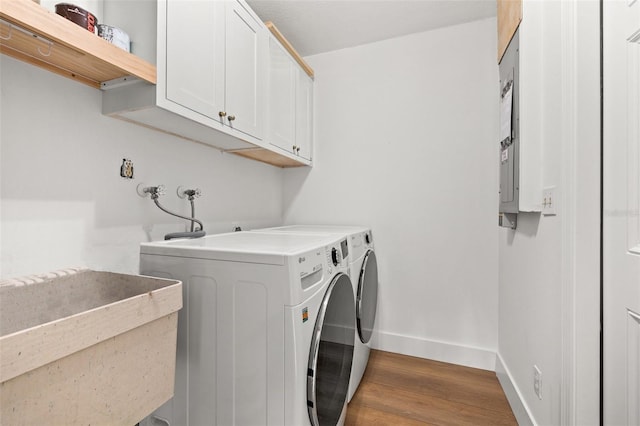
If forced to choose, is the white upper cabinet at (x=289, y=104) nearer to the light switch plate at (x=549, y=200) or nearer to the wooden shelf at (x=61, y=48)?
the wooden shelf at (x=61, y=48)

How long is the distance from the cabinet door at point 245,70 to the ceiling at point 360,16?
35 cm

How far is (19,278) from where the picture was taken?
0.92m

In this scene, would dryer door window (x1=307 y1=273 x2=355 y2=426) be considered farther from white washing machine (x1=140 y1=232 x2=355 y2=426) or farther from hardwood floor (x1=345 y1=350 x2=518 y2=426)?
hardwood floor (x1=345 y1=350 x2=518 y2=426)

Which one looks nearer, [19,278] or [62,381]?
[62,381]

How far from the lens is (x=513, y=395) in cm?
153

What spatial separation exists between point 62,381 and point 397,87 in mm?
2428

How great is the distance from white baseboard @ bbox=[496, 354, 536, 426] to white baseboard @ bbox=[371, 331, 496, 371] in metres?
0.10

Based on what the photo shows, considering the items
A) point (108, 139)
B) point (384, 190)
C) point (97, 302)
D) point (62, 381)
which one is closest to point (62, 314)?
point (97, 302)

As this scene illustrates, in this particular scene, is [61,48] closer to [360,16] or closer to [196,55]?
[196,55]

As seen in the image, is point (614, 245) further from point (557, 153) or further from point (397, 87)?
point (397, 87)

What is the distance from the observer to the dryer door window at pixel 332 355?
958mm

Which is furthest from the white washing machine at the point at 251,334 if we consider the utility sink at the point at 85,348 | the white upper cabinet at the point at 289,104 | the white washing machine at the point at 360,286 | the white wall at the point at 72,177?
the white upper cabinet at the point at 289,104

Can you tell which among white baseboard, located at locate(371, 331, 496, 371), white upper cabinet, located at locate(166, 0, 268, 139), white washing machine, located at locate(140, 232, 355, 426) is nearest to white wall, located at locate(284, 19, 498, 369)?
white baseboard, located at locate(371, 331, 496, 371)

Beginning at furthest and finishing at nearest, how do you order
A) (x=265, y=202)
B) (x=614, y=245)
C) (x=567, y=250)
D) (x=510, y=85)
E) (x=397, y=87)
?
(x=265, y=202) → (x=397, y=87) → (x=510, y=85) → (x=567, y=250) → (x=614, y=245)
